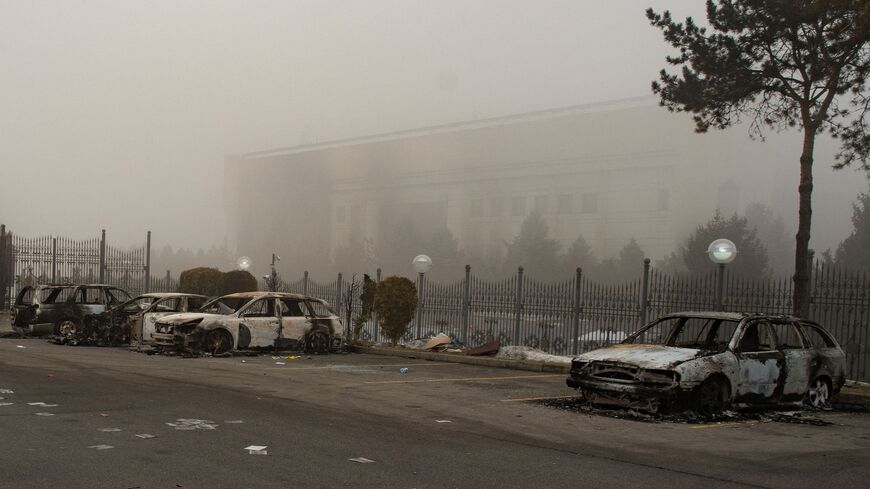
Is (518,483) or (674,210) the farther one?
(674,210)

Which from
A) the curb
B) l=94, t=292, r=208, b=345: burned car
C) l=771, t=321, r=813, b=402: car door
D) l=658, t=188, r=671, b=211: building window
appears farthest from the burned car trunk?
l=658, t=188, r=671, b=211: building window

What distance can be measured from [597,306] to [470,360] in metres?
3.66

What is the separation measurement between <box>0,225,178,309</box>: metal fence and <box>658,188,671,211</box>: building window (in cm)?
6201

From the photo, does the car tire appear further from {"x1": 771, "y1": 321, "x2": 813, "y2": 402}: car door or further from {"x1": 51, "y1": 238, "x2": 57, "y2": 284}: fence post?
{"x1": 51, "y1": 238, "x2": 57, "y2": 284}: fence post

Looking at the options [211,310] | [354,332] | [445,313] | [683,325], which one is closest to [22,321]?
[211,310]

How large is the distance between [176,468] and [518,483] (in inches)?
112

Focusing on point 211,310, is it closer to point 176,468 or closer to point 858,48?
point 176,468

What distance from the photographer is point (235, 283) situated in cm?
3056

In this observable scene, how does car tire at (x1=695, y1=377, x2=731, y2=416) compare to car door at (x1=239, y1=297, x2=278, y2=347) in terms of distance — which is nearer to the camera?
car tire at (x1=695, y1=377, x2=731, y2=416)

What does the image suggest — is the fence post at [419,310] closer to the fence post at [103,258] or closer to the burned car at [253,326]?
the burned car at [253,326]

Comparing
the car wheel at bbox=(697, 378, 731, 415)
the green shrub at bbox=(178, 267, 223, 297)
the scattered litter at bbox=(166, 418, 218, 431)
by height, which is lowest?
the scattered litter at bbox=(166, 418, 218, 431)

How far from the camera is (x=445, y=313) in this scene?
24.5m

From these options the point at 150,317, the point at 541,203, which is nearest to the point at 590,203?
the point at 541,203

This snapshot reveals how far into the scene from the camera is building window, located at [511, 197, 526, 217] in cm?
9631
